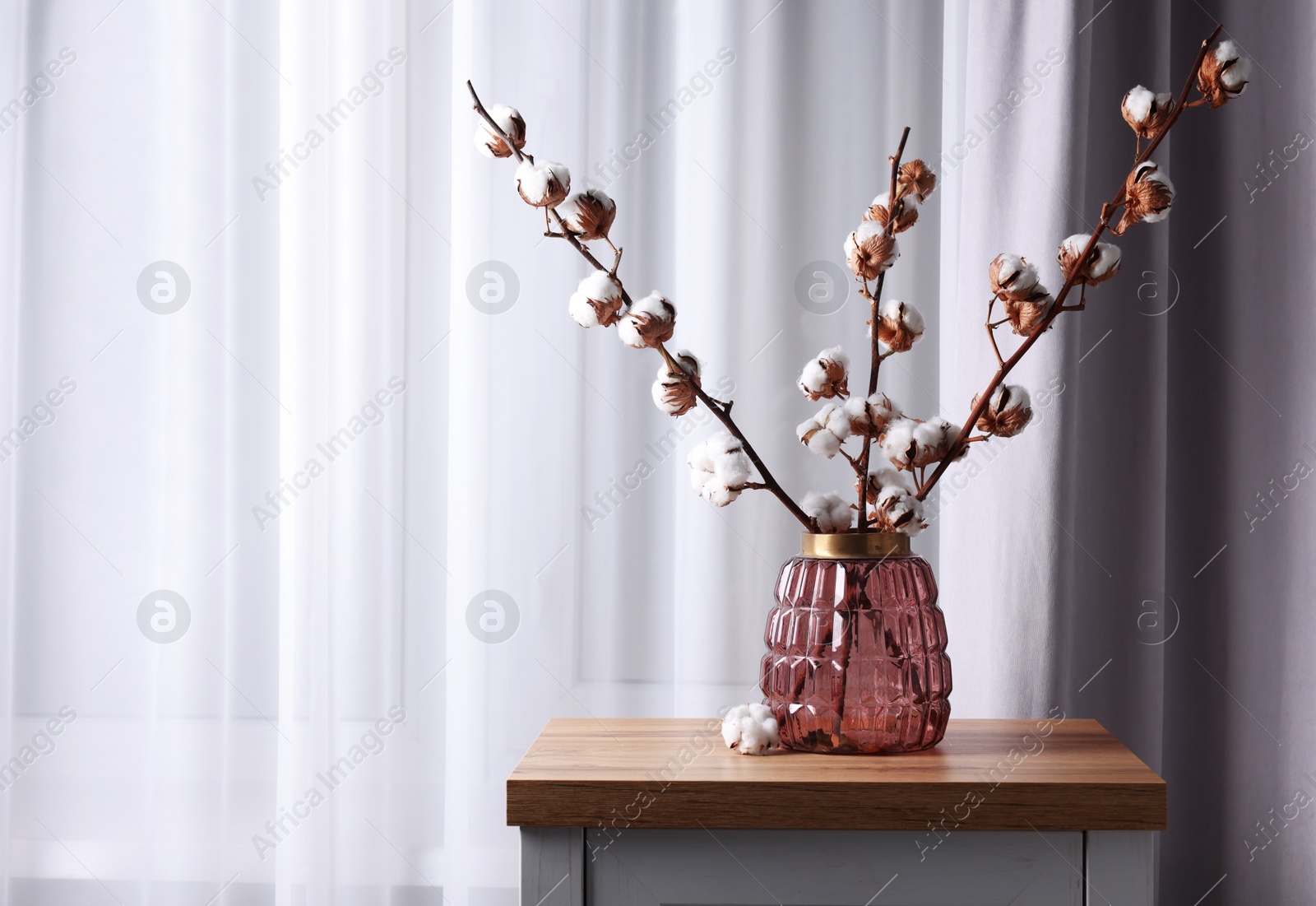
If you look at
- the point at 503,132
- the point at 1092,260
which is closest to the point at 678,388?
the point at 503,132

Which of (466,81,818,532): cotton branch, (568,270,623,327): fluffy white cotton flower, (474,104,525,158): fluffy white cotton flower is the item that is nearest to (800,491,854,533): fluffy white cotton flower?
(466,81,818,532): cotton branch

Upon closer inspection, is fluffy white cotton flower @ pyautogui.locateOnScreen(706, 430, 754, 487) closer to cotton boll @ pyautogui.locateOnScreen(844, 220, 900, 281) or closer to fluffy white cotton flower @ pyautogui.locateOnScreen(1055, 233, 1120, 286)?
cotton boll @ pyautogui.locateOnScreen(844, 220, 900, 281)

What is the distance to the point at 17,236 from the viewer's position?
4.33ft

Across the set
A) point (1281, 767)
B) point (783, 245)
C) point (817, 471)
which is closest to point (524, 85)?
point (783, 245)

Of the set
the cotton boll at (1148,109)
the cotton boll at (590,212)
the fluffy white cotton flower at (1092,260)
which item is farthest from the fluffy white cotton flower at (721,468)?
the cotton boll at (1148,109)

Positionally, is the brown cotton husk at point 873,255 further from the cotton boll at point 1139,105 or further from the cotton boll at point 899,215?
the cotton boll at point 1139,105

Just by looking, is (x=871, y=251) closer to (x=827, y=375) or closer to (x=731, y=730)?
(x=827, y=375)

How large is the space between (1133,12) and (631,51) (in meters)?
0.61

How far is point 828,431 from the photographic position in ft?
2.73

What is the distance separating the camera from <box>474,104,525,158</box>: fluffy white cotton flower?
2.61 feet

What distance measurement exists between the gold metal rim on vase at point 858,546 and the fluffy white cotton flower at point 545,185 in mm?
366

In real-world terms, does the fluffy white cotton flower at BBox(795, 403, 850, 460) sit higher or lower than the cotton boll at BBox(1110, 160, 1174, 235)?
lower

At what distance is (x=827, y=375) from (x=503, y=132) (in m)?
0.35

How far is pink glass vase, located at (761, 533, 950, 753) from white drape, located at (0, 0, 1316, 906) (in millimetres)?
336
